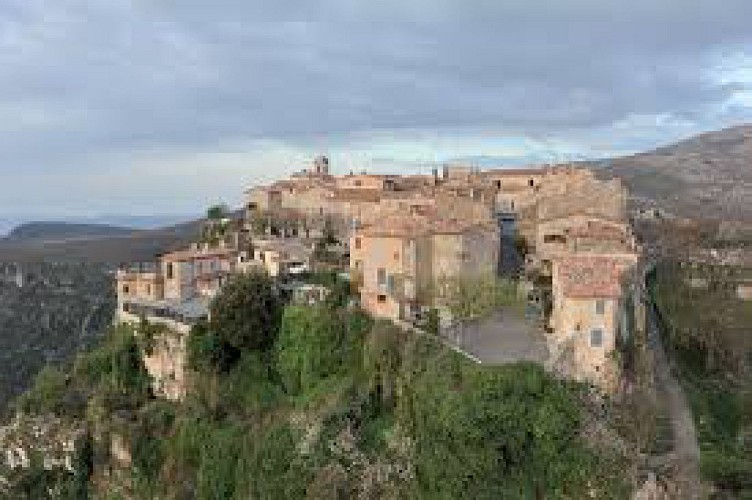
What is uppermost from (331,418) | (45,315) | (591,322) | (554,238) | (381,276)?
(554,238)

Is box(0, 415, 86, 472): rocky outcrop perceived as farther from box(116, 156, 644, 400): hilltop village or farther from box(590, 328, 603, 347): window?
box(590, 328, 603, 347): window

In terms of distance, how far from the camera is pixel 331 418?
5097 centimetres

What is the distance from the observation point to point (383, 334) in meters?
52.5

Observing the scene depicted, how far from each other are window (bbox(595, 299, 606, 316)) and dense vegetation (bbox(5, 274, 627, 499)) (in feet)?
11.9

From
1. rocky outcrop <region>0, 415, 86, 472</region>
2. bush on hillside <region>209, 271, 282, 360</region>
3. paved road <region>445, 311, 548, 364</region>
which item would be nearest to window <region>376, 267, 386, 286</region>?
paved road <region>445, 311, 548, 364</region>

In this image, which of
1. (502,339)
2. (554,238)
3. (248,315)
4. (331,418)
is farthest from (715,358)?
(248,315)

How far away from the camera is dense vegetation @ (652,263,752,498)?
45250mm

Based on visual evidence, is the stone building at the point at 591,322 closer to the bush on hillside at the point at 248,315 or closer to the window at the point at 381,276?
the window at the point at 381,276

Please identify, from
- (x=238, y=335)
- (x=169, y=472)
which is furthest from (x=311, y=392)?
(x=169, y=472)

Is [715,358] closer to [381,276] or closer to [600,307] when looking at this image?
[600,307]

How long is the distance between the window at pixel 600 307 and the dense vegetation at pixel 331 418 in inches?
142

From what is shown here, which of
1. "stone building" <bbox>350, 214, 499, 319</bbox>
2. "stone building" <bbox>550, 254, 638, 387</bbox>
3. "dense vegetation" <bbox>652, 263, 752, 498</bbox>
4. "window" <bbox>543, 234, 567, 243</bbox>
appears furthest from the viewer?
"window" <bbox>543, 234, 567, 243</bbox>

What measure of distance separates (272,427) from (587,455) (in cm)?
1792

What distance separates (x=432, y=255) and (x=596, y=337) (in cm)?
1248
